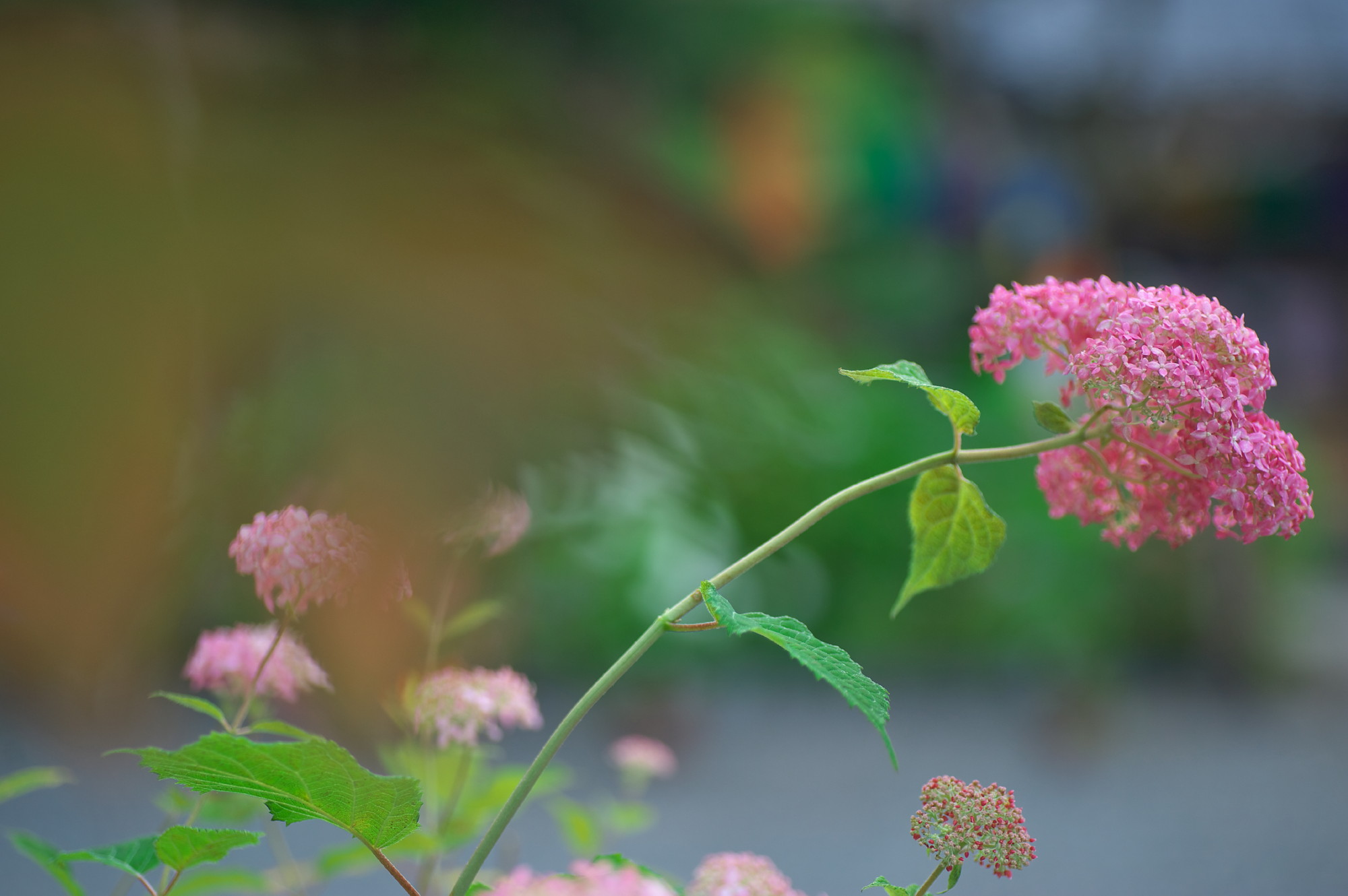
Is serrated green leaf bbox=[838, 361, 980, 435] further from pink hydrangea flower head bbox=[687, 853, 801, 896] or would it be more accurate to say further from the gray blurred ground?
the gray blurred ground

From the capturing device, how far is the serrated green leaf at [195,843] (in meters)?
0.31

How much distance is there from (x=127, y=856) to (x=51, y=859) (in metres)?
0.04

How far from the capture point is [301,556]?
31 cm

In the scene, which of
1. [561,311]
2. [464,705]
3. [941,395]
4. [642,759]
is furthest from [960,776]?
[941,395]

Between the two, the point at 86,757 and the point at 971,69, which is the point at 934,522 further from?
the point at 971,69

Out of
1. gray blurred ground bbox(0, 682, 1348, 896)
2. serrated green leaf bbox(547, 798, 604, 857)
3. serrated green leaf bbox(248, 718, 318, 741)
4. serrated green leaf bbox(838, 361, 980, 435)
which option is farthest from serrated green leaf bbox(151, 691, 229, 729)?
gray blurred ground bbox(0, 682, 1348, 896)

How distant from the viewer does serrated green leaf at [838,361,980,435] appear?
0.31 meters

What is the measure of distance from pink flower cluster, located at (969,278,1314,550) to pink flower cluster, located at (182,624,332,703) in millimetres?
323

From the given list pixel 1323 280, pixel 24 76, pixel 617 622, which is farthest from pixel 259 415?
pixel 1323 280

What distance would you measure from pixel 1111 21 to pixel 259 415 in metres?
3.33

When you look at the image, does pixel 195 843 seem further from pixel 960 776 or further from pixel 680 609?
pixel 960 776

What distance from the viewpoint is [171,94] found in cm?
168

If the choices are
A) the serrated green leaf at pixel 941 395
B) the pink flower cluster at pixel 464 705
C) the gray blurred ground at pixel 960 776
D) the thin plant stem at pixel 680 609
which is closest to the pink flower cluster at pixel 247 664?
the pink flower cluster at pixel 464 705

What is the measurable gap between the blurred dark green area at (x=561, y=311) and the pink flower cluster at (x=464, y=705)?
9cm
